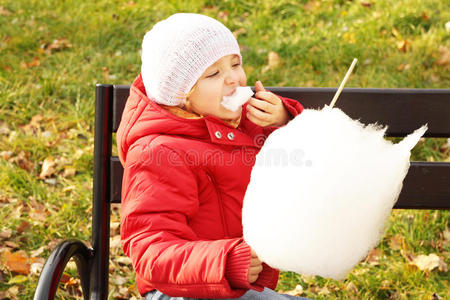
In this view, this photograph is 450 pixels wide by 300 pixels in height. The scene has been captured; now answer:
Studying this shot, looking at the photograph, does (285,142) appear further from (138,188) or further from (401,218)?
(401,218)

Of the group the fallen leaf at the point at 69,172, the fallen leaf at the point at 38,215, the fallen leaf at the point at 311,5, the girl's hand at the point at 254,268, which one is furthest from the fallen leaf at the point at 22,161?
the fallen leaf at the point at 311,5

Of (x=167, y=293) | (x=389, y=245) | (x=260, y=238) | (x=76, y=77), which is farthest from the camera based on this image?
(x=76, y=77)

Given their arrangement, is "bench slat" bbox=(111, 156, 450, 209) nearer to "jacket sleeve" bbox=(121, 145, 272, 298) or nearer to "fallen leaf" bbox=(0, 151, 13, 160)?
"jacket sleeve" bbox=(121, 145, 272, 298)

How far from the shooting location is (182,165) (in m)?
1.49

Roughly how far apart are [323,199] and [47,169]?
2.31m

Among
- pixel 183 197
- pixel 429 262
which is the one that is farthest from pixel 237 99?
pixel 429 262

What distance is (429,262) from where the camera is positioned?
245 centimetres

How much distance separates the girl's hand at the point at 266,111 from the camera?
155 cm

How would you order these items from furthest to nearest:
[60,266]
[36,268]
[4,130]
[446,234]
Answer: [4,130] < [446,234] < [36,268] < [60,266]

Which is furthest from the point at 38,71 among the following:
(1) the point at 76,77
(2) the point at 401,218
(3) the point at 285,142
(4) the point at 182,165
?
(3) the point at 285,142

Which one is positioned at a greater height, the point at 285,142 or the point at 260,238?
the point at 285,142

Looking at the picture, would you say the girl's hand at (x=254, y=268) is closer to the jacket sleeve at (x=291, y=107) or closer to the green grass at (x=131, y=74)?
the jacket sleeve at (x=291, y=107)

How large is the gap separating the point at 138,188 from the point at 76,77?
253 cm

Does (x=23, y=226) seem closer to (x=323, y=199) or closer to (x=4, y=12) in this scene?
(x=323, y=199)
